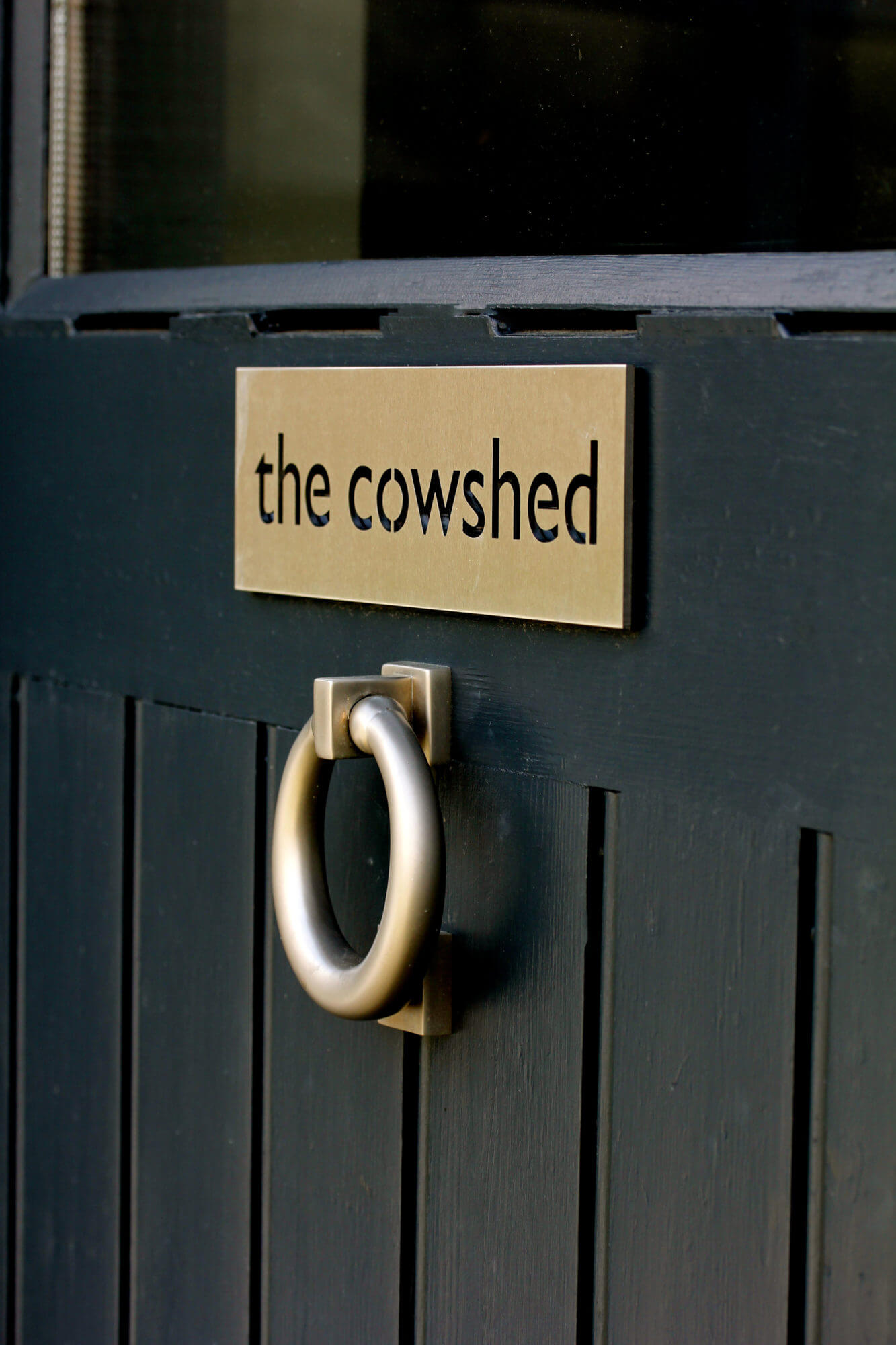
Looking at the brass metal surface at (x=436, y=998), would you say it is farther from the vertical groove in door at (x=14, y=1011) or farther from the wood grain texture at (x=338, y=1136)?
the vertical groove in door at (x=14, y=1011)

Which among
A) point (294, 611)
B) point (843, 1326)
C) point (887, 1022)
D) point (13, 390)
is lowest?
point (843, 1326)

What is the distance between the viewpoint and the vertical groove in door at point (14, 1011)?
0.91 meters

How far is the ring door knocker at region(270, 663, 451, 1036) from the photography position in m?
0.60

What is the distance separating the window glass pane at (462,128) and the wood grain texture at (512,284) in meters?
0.02

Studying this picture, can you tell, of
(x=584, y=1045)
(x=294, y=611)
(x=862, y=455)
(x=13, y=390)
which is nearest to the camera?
(x=862, y=455)

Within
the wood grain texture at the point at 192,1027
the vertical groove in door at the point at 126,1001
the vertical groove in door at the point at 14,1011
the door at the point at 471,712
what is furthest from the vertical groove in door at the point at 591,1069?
the vertical groove in door at the point at 14,1011

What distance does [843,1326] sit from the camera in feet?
1.77

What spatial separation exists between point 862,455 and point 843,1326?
0.31 m

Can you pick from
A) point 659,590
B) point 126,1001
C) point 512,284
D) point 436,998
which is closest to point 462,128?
point 512,284

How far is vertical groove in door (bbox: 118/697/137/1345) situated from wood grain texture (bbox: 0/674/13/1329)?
114 mm

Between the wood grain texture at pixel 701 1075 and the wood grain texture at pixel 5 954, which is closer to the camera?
the wood grain texture at pixel 701 1075

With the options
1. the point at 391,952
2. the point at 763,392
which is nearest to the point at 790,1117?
the point at 391,952

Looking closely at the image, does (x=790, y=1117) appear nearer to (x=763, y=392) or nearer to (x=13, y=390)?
(x=763, y=392)

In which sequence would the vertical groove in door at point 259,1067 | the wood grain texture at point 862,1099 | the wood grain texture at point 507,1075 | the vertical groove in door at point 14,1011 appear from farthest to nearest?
the vertical groove in door at point 14,1011 → the vertical groove in door at point 259,1067 → the wood grain texture at point 507,1075 → the wood grain texture at point 862,1099
